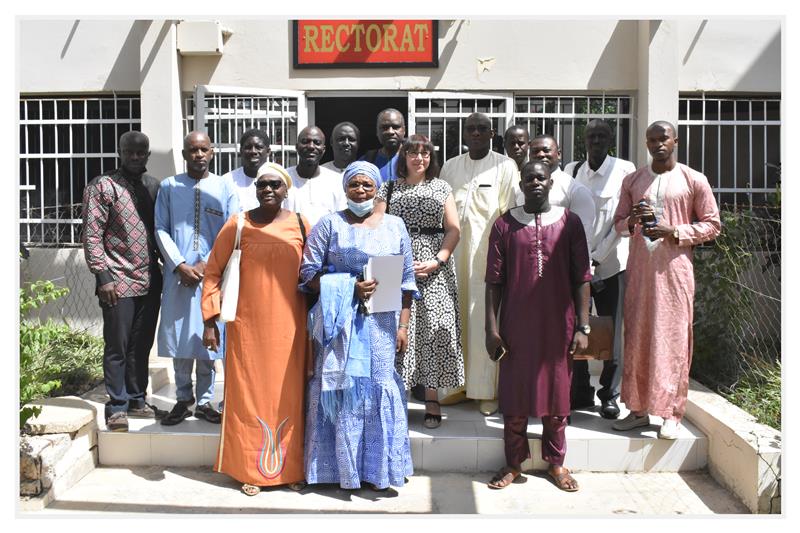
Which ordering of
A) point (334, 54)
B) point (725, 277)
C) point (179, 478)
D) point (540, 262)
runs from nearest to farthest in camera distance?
1. point (540, 262)
2. point (179, 478)
3. point (725, 277)
4. point (334, 54)

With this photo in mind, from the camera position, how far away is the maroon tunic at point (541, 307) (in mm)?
4469

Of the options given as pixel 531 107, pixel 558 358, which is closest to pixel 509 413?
pixel 558 358

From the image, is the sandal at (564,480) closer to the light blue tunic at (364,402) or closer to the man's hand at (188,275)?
the light blue tunic at (364,402)

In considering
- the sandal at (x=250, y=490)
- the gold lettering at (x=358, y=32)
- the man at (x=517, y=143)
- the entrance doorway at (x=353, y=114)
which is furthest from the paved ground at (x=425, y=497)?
the entrance doorway at (x=353, y=114)

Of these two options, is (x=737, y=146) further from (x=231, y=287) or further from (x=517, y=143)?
(x=231, y=287)

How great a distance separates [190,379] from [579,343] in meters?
2.55

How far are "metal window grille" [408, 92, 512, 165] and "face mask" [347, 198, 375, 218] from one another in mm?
3344

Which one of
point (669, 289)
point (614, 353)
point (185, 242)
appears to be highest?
point (185, 242)

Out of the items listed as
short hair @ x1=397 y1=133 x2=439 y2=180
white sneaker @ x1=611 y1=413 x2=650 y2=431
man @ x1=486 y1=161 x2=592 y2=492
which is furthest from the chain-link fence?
short hair @ x1=397 y1=133 x2=439 y2=180

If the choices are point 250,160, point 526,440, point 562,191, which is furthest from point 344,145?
point 526,440

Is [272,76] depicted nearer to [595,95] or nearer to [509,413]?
[595,95]

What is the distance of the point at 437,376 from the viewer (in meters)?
5.05

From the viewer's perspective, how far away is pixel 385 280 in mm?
4332

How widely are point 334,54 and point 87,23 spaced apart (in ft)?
8.21
